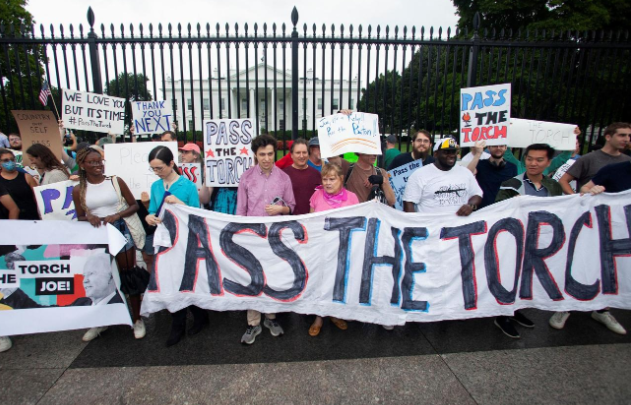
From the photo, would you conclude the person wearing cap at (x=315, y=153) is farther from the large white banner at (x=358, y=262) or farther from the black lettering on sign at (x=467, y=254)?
the black lettering on sign at (x=467, y=254)

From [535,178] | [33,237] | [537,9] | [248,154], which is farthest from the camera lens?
[537,9]

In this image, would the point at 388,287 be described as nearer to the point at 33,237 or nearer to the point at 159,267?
the point at 159,267

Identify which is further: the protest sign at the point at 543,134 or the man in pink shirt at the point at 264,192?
the protest sign at the point at 543,134

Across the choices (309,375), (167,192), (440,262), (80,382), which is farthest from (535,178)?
(80,382)

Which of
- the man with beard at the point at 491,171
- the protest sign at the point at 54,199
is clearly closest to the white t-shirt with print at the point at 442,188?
the man with beard at the point at 491,171

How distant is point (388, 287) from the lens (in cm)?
326

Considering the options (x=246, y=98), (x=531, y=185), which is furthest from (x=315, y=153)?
(x=531, y=185)

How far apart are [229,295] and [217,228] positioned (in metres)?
0.65

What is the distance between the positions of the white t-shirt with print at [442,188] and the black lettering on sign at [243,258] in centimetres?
163

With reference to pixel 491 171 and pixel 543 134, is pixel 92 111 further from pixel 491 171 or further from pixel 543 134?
pixel 543 134

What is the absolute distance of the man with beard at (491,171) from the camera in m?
4.17

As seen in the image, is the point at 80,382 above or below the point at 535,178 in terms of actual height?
below

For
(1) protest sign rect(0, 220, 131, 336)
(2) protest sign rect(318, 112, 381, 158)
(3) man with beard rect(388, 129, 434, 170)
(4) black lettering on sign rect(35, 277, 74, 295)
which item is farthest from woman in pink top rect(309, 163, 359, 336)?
(4) black lettering on sign rect(35, 277, 74, 295)

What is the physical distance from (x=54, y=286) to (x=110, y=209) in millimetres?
858
